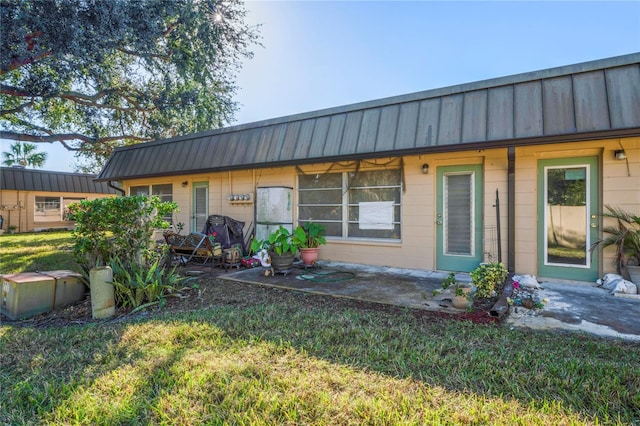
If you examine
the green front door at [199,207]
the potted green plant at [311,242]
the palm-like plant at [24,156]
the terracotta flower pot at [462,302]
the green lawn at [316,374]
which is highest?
the palm-like plant at [24,156]

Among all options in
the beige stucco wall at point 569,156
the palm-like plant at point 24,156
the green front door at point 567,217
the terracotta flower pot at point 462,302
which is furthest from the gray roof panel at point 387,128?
the palm-like plant at point 24,156

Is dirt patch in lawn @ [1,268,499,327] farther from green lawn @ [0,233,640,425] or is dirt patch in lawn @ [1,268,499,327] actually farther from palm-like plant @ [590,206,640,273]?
palm-like plant @ [590,206,640,273]

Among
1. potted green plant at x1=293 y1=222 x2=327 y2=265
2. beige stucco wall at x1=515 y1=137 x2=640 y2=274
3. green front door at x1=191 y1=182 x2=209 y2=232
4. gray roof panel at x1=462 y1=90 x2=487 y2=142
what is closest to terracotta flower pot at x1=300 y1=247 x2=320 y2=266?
potted green plant at x1=293 y1=222 x2=327 y2=265

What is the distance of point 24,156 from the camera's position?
1997cm

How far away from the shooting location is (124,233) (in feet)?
14.5

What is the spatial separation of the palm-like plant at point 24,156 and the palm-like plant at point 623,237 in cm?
2647

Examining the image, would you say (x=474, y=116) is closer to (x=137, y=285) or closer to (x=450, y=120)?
(x=450, y=120)

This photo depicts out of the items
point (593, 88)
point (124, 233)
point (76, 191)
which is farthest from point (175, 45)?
point (76, 191)

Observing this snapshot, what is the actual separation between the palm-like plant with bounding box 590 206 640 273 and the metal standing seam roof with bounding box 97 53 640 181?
1.16 meters

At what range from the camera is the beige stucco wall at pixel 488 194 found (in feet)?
14.8

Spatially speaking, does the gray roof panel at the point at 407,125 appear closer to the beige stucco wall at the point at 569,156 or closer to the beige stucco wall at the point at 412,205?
the beige stucco wall at the point at 412,205

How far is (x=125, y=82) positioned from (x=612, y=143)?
12.7 metres

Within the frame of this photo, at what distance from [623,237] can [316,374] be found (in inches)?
185

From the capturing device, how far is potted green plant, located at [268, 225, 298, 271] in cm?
546
